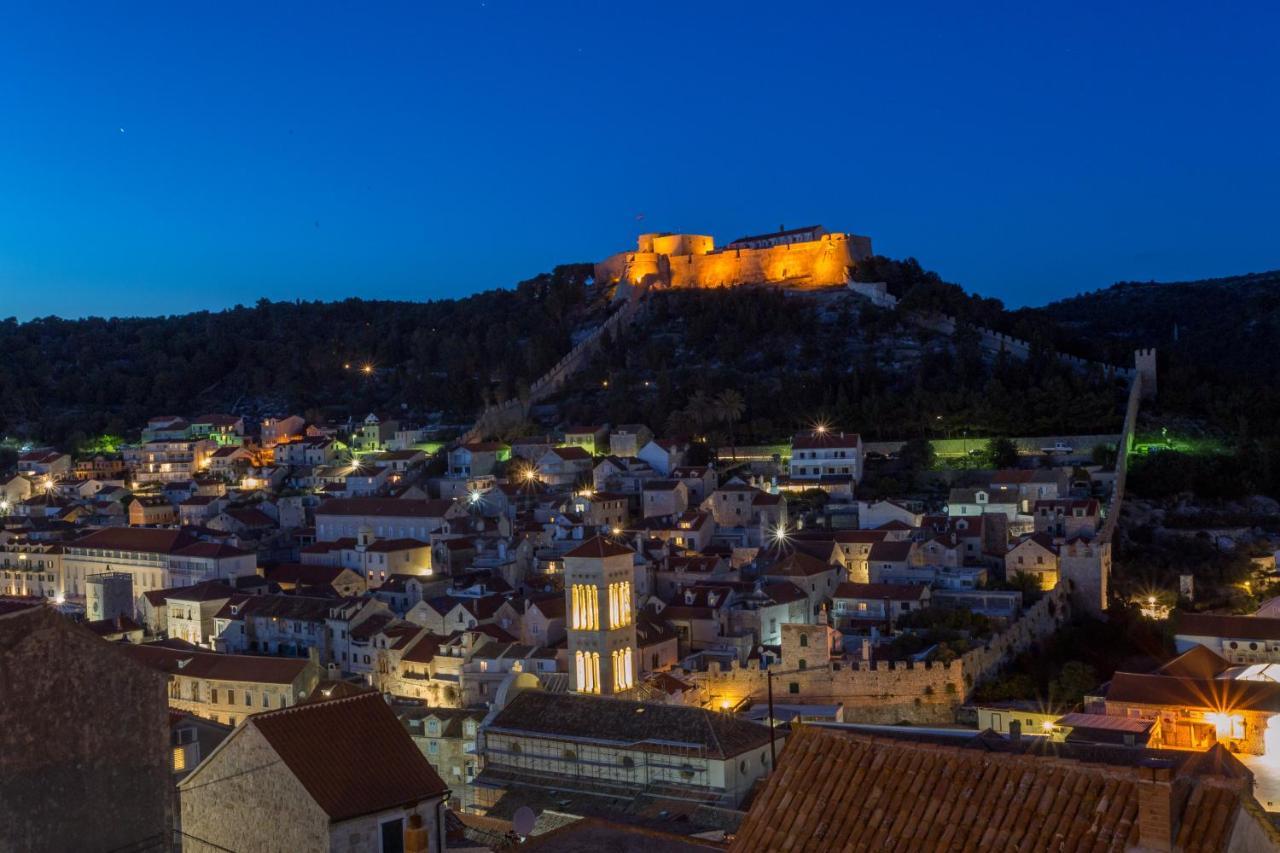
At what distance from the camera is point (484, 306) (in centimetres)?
8606

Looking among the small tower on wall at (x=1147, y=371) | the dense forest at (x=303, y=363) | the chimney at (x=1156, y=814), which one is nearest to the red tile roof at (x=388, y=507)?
the dense forest at (x=303, y=363)

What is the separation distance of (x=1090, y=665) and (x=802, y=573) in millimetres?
7342

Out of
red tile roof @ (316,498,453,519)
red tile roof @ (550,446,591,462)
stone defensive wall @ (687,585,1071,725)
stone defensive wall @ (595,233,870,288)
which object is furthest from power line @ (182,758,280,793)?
stone defensive wall @ (595,233,870,288)

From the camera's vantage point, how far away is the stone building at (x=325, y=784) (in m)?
9.74

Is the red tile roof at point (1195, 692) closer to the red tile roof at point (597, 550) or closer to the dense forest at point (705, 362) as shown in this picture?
the red tile roof at point (597, 550)

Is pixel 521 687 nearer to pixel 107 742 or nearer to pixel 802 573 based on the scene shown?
pixel 802 573

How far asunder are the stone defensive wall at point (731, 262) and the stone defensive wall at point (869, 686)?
42753mm

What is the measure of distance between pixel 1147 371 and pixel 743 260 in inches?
1081

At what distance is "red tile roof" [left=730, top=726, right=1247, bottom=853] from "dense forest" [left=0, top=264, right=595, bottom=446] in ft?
197

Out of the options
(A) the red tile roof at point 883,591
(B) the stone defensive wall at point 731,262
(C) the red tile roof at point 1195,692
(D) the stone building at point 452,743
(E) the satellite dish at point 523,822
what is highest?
(B) the stone defensive wall at point 731,262

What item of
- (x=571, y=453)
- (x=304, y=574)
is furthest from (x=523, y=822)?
(x=571, y=453)

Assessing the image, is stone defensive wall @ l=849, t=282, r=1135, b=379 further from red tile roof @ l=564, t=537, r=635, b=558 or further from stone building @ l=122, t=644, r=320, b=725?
stone building @ l=122, t=644, r=320, b=725

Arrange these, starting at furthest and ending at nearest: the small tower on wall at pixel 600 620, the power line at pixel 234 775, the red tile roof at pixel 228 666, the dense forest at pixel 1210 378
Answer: the dense forest at pixel 1210 378
the red tile roof at pixel 228 666
the small tower on wall at pixel 600 620
the power line at pixel 234 775

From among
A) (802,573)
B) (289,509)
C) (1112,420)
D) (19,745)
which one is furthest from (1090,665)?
(289,509)
